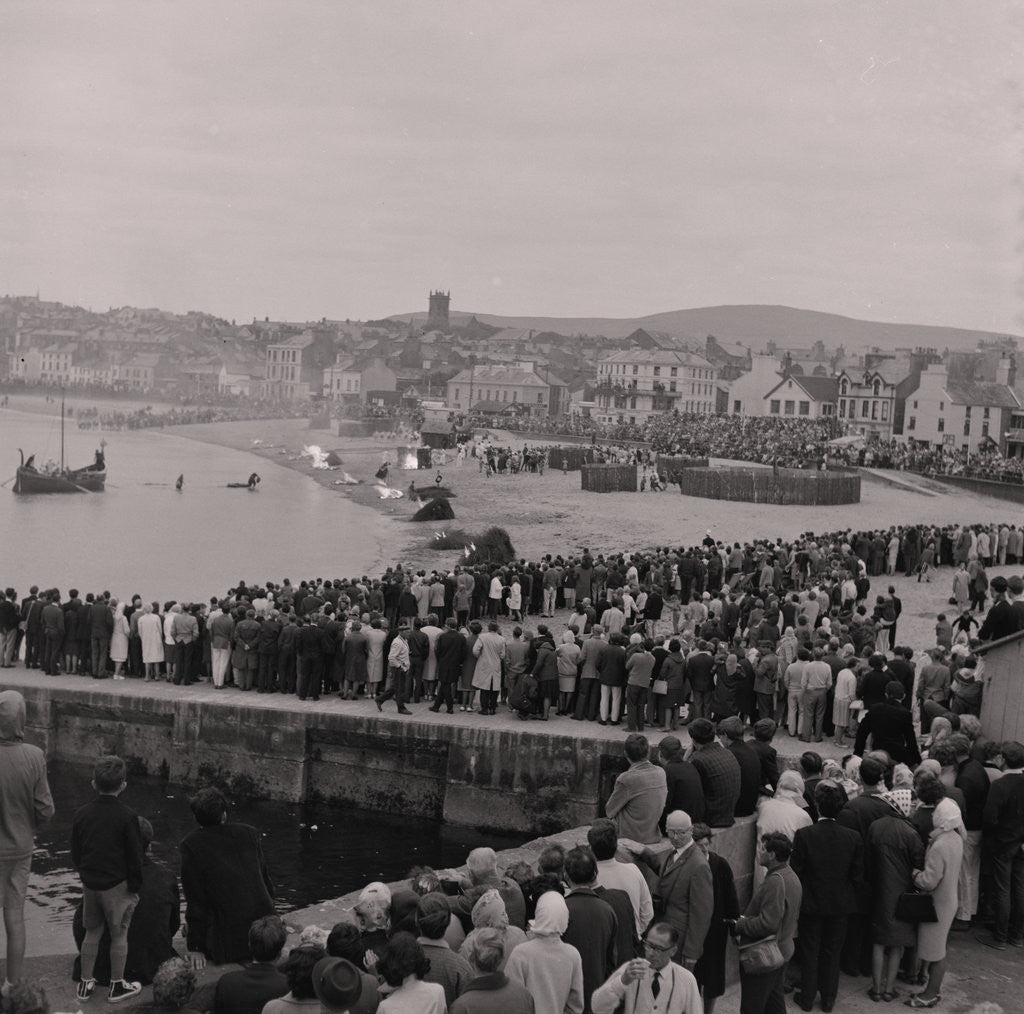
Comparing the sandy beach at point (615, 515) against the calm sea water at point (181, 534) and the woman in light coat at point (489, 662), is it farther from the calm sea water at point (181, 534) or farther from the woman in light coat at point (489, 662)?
the woman in light coat at point (489, 662)

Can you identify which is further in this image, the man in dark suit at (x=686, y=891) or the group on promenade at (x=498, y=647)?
the group on promenade at (x=498, y=647)

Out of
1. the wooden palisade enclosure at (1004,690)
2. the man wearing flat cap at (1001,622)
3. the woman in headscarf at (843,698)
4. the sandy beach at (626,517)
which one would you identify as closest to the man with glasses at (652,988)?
the wooden palisade enclosure at (1004,690)

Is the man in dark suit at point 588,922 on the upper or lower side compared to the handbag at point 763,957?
upper

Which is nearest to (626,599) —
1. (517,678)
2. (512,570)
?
(512,570)

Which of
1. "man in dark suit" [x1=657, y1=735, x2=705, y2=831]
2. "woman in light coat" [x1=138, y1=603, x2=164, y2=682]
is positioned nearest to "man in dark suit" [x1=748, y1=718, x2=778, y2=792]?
"man in dark suit" [x1=657, y1=735, x2=705, y2=831]

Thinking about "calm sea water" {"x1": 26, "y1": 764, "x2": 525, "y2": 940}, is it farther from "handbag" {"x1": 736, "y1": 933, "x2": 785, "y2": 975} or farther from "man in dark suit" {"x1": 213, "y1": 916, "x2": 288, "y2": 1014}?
"man in dark suit" {"x1": 213, "y1": 916, "x2": 288, "y2": 1014}

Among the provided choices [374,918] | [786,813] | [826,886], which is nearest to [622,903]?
[374,918]
